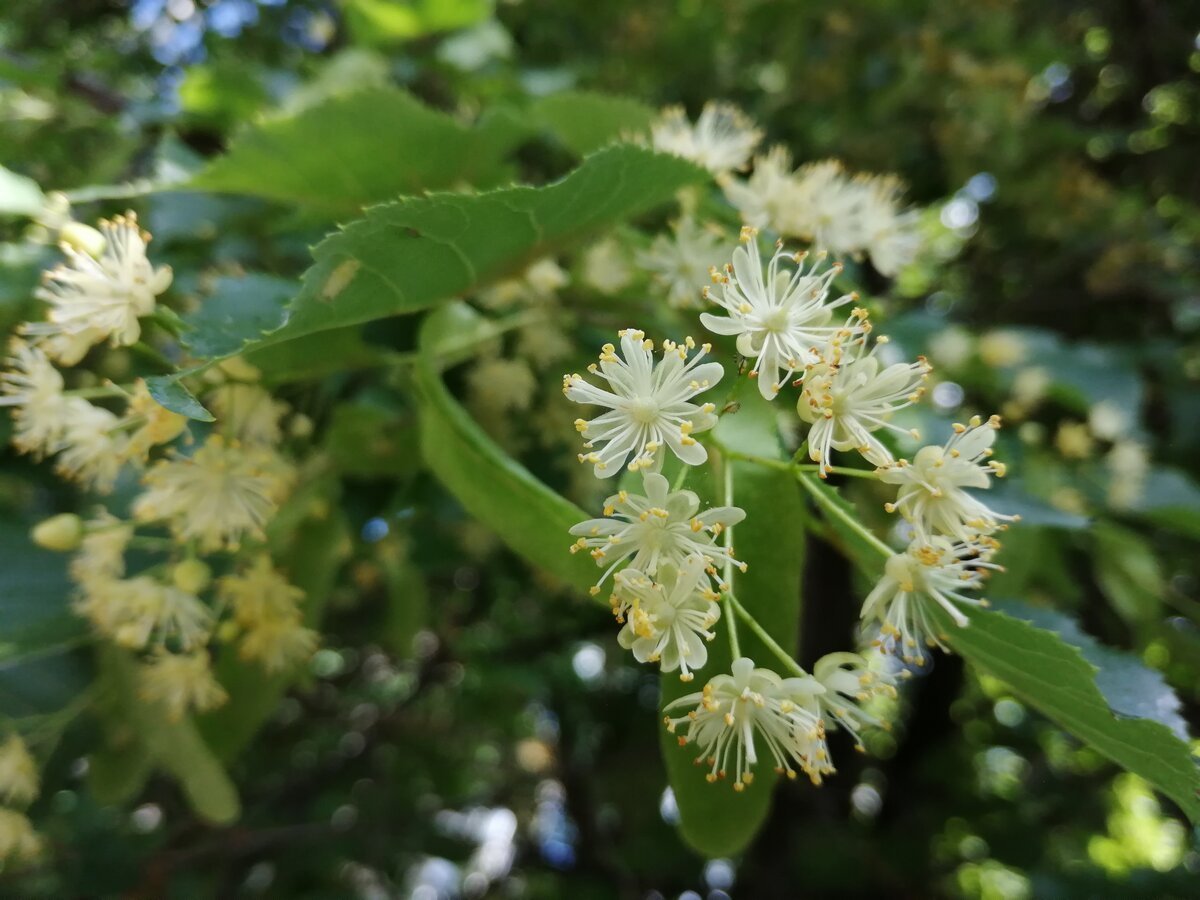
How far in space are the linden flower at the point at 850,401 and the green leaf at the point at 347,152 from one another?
0.58 m

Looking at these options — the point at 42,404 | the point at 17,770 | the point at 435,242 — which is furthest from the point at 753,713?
the point at 17,770

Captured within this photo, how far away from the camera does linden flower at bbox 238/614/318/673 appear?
963mm

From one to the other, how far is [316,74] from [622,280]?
97cm

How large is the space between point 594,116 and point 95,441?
726 mm

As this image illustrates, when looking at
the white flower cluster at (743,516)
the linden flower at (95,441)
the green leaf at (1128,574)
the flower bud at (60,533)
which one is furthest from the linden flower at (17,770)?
the green leaf at (1128,574)

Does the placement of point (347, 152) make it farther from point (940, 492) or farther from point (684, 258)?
point (940, 492)

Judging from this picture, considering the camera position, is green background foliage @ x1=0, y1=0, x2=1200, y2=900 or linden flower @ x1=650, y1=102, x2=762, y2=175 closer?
green background foliage @ x1=0, y1=0, x2=1200, y2=900

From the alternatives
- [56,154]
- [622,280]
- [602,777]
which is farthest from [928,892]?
[56,154]

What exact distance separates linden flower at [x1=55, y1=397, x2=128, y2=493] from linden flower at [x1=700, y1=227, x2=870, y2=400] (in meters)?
0.56

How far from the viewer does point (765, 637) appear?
64 centimetres

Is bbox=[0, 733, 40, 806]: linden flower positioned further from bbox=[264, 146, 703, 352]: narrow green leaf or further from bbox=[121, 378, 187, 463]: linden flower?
bbox=[264, 146, 703, 352]: narrow green leaf

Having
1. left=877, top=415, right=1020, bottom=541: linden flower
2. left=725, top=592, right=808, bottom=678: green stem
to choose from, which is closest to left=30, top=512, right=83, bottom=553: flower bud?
left=725, top=592, right=808, bottom=678: green stem

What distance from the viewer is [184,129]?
1666mm

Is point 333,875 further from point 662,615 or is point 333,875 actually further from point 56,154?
point 662,615
